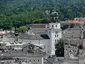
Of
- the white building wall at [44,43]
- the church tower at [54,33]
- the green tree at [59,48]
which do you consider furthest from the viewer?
the church tower at [54,33]

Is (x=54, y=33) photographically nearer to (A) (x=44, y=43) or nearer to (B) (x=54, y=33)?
(B) (x=54, y=33)

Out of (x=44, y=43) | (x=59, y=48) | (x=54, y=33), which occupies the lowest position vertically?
(x=44, y=43)

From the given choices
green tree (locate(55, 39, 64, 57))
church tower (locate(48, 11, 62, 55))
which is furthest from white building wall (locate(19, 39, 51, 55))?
green tree (locate(55, 39, 64, 57))

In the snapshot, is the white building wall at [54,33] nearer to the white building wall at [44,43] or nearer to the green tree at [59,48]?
the white building wall at [44,43]

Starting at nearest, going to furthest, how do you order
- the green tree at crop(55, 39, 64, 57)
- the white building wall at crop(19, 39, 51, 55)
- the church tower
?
the green tree at crop(55, 39, 64, 57), the white building wall at crop(19, 39, 51, 55), the church tower

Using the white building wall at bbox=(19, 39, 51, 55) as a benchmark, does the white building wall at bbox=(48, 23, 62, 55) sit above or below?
above

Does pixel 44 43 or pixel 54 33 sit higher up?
pixel 54 33

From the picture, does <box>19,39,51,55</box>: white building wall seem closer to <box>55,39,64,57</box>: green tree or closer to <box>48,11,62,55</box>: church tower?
<box>48,11,62,55</box>: church tower

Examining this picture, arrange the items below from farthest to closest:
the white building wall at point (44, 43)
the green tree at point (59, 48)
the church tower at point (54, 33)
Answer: the church tower at point (54, 33), the white building wall at point (44, 43), the green tree at point (59, 48)

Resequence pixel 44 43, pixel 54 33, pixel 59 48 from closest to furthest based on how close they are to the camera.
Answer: pixel 59 48, pixel 54 33, pixel 44 43

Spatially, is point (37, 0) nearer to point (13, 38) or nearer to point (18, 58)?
point (13, 38)

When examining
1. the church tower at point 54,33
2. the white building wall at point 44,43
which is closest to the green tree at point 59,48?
the white building wall at point 44,43

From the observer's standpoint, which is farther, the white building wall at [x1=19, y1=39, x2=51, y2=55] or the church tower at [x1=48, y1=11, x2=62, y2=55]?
the church tower at [x1=48, y1=11, x2=62, y2=55]

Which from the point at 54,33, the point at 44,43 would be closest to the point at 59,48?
the point at 54,33
